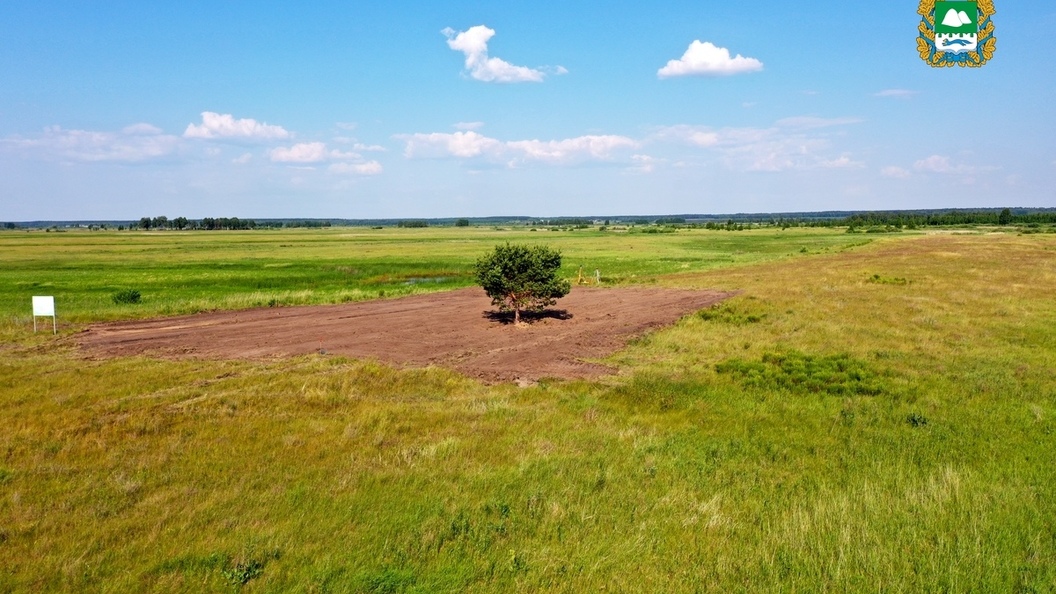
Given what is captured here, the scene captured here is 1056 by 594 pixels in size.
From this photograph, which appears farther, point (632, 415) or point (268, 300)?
point (268, 300)

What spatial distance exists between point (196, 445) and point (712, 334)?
19.4m

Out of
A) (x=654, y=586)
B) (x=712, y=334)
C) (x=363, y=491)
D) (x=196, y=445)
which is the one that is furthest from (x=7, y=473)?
(x=712, y=334)

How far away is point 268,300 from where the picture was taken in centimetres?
3706

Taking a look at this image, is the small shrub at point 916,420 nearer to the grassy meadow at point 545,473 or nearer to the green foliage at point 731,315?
the grassy meadow at point 545,473

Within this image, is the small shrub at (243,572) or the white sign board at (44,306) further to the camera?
the white sign board at (44,306)

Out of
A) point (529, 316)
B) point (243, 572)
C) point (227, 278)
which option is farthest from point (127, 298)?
point (243, 572)

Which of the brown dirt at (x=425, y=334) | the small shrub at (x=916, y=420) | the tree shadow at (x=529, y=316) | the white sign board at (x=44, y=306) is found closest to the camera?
the small shrub at (x=916, y=420)

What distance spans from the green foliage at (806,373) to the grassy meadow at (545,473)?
0.08 meters

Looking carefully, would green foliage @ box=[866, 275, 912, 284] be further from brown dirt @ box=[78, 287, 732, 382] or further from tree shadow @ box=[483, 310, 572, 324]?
tree shadow @ box=[483, 310, 572, 324]

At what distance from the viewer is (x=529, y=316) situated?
98.5 ft

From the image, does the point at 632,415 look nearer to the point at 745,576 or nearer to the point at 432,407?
the point at 432,407

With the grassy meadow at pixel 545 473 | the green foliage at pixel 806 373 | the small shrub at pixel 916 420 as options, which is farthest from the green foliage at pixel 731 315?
the small shrub at pixel 916 420

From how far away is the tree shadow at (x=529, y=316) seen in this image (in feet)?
95.7

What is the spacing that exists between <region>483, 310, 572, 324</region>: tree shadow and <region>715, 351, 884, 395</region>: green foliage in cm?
1174
